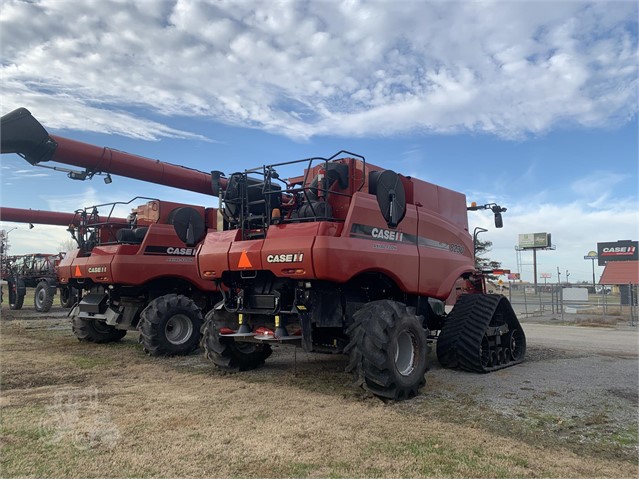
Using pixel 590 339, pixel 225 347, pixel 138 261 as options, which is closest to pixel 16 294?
pixel 138 261

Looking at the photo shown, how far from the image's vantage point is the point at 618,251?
57125 mm

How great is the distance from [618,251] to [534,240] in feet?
69.6

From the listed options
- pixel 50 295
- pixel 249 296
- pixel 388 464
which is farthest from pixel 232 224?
pixel 50 295

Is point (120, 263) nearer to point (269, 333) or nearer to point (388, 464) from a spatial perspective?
point (269, 333)

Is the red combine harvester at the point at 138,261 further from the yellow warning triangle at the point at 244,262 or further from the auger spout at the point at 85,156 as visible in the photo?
the yellow warning triangle at the point at 244,262

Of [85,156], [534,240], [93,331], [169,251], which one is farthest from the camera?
[534,240]

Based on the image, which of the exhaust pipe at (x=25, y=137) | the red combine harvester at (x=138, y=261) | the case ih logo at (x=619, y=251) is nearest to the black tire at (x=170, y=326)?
the red combine harvester at (x=138, y=261)

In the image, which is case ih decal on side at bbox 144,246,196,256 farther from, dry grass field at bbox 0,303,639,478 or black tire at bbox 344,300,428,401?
black tire at bbox 344,300,428,401

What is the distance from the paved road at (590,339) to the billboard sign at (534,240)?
61.7 meters

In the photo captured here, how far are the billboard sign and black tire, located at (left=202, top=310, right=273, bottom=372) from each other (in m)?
73.6

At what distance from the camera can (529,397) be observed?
20.5 ft

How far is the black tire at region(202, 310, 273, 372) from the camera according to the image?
750cm

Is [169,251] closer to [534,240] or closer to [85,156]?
[85,156]

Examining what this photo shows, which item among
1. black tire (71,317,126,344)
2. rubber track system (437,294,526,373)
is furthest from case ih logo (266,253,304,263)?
black tire (71,317,126,344)
